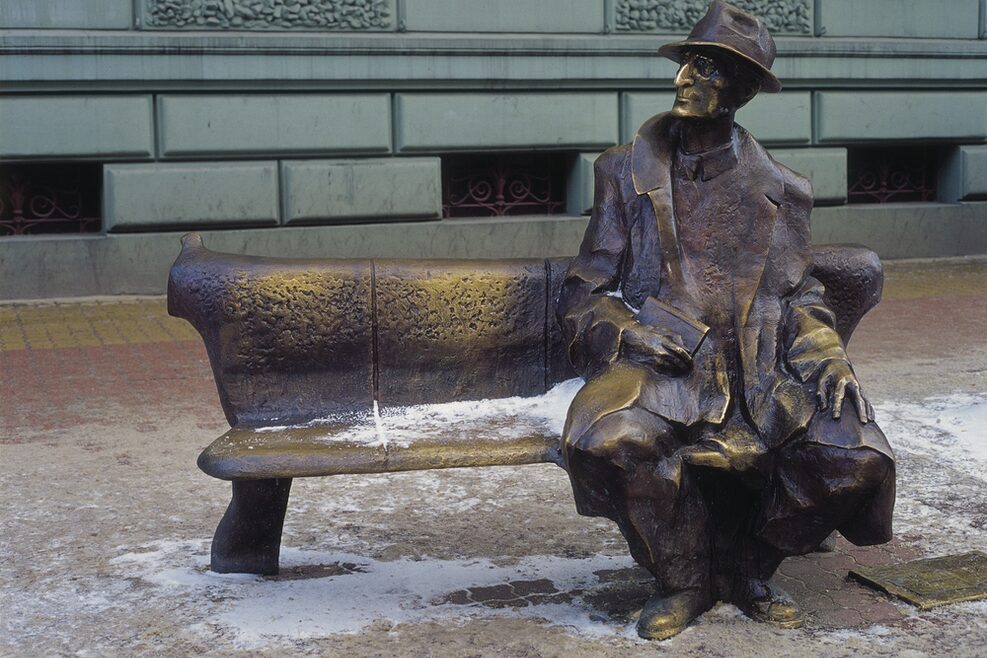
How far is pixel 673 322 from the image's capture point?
4301 mm

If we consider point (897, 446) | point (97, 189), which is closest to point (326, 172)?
point (97, 189)

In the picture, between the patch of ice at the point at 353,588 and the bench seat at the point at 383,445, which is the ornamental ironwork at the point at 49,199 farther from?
the bench seat at the point at 383,445

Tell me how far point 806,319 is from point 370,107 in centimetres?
729

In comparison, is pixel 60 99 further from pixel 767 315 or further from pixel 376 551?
pixel 767 315

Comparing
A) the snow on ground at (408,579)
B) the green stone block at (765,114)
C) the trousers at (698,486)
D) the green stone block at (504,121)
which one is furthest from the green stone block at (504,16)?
the trousers at (698,486)

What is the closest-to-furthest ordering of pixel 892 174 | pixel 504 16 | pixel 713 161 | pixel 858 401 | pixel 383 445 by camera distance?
pixel 858 401, pixel 383 445, pixel 713 161, pixel 504 16, pixel 892 174

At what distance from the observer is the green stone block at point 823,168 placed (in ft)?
40.6

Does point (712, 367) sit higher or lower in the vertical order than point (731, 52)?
lower

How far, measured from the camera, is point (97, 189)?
1107 centimetres

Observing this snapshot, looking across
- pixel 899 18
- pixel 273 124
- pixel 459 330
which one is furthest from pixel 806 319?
pixel 899 18

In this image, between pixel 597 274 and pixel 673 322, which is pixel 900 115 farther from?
pixel 673 322

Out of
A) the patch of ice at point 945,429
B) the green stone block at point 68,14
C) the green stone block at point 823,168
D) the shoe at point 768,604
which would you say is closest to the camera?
the shoe at point 768,604

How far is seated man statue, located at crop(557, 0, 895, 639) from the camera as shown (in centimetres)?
395

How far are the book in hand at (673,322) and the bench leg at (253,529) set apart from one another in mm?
1263
